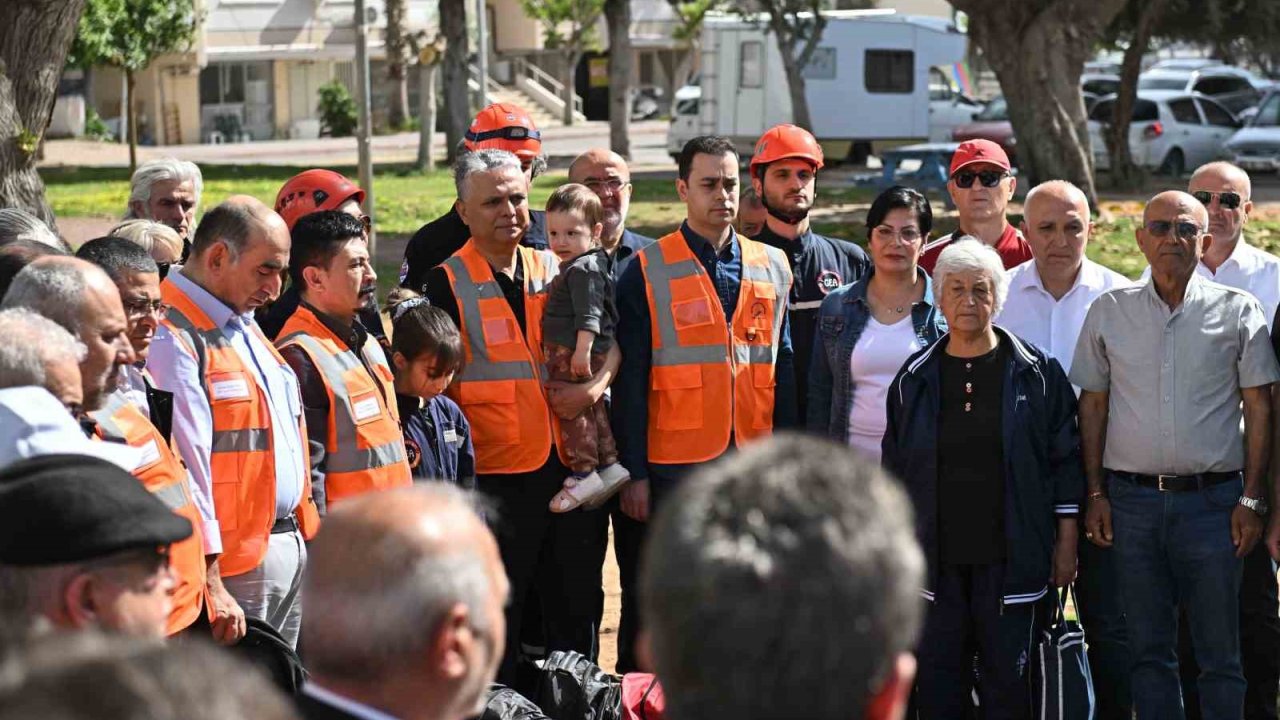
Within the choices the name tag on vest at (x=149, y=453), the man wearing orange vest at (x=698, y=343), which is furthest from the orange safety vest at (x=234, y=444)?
the man wearing orange vest at (x=698, y=343)

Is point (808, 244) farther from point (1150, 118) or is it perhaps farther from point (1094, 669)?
point (1150, 118)

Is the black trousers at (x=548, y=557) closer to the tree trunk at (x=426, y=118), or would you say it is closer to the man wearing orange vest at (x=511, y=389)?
the man wearing orange vest at (x=511, y=389)

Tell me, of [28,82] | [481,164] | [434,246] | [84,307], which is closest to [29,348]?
[84,307]

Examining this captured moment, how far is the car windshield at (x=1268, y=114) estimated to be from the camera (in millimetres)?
30859

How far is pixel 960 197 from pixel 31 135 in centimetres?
619

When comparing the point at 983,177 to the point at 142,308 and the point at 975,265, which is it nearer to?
the point at 975,265

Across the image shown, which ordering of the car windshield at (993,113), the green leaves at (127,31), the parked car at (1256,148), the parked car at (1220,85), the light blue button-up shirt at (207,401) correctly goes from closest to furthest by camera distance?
1. the light blue button-up shirt at (207,401)
2. the parked car at (1256,148)
3. the green leaves at (127,31)
4. the car windshield at (993,113)
5. the parked car at (1220,85)

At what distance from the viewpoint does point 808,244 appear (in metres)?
6.74

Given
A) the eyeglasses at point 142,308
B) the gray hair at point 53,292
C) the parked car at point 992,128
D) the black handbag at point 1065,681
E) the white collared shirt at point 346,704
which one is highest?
the parked car at point 992,128

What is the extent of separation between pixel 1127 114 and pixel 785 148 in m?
22.6

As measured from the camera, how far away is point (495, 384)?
6.11 meters

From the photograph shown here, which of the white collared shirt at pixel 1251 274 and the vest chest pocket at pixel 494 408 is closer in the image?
the vest chest pocket at pixel 494 408

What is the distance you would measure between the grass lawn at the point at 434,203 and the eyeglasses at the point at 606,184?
29.1 feet

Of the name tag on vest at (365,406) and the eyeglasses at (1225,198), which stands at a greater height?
the eyeglasses at (1225,198)
